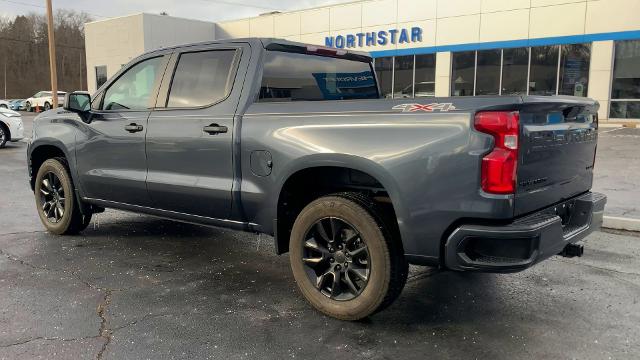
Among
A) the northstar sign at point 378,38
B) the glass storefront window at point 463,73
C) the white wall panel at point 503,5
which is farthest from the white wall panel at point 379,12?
the white wall panel at point 503,5

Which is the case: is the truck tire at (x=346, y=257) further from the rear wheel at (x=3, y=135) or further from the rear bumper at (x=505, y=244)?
the rear wheel at (x=3, y=135)

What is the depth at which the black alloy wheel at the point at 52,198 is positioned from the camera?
5.73 m

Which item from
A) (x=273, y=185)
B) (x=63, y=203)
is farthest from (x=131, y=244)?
(x=273, y=185)

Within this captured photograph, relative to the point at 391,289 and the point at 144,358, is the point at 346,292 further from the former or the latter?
the point at 144,358

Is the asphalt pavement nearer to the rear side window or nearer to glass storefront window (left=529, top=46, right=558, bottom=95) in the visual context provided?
the rear side window

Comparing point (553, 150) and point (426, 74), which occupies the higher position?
point (426, 74)

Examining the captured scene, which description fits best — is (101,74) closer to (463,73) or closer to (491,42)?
(463,73)

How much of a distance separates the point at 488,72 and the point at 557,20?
10.9 feet

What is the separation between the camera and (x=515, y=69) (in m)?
22.3

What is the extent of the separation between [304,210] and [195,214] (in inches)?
46.1

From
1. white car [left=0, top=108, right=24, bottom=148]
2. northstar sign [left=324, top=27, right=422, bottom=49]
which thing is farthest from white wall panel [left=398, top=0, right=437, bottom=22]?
white car [left=0, top=108, right=24, bottom=148]

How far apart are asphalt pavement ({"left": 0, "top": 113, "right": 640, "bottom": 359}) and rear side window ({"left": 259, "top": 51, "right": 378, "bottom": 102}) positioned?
1504 millimetres

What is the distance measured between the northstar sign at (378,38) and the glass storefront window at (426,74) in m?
0.94

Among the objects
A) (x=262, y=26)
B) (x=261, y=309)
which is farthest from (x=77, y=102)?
(x=262, y=26)
